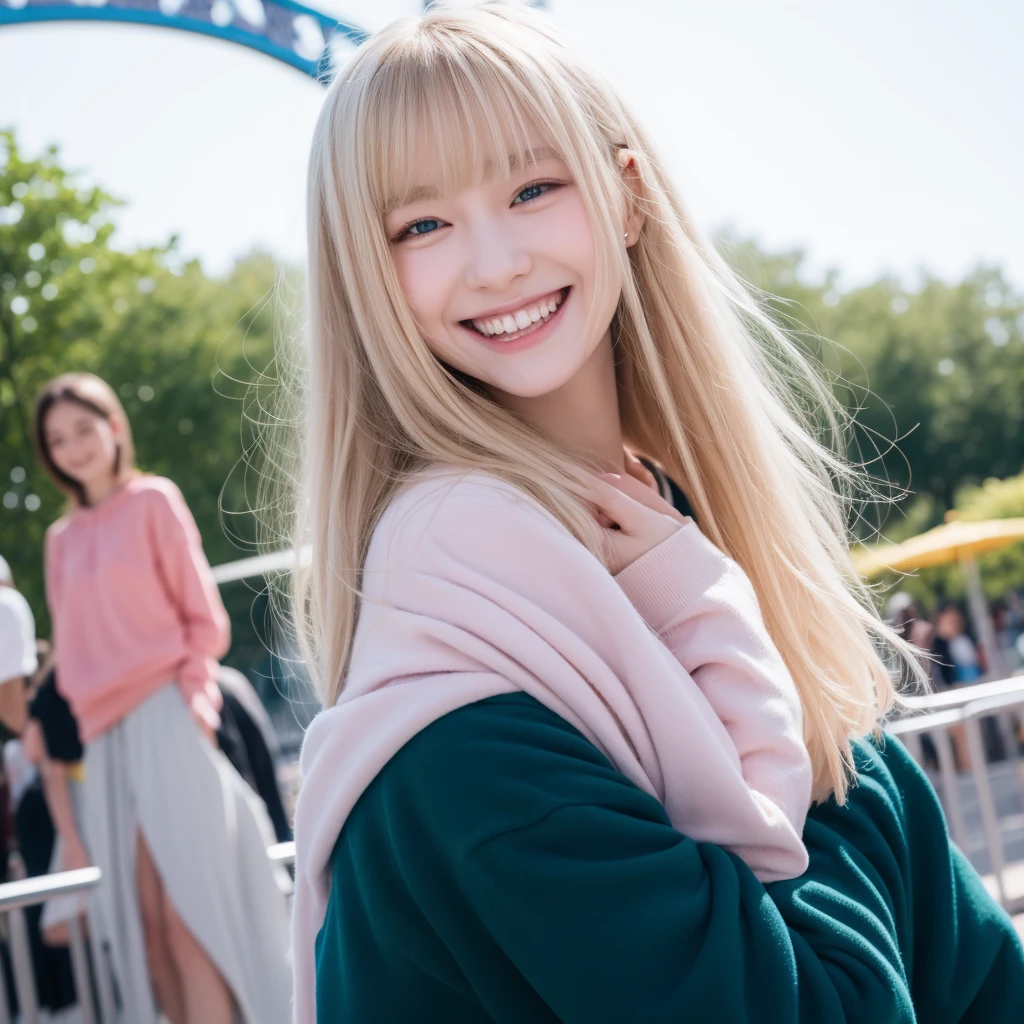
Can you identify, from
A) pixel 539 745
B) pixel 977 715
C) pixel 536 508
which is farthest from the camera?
pixel 977 715

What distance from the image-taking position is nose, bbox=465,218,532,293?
1.73m

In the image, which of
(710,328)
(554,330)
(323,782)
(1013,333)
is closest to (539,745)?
(323,782)

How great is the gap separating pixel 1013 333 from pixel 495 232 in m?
43.5

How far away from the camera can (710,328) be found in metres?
2.09

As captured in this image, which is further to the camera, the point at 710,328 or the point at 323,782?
the point at 710,328

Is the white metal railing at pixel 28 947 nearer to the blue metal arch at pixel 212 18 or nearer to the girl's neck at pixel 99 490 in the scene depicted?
the girl's neck at pixel 99 490

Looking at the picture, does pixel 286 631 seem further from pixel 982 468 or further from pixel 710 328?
pixel 982 468

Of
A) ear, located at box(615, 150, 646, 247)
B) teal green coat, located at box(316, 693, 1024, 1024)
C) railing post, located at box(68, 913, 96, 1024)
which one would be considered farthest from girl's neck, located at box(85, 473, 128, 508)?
teal green coat, located at box(316, 693, 1024, 1024)

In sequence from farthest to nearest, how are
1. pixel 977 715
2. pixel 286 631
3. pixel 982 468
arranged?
pixel 982 468 < pixel 977 715 < pixel 286 631

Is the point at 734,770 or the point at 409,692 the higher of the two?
the point at 409,692

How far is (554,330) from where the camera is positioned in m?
1.83

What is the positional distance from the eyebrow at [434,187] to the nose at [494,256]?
8 centimetres

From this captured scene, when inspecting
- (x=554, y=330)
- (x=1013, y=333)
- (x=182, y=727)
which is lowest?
(x=182, y=727)

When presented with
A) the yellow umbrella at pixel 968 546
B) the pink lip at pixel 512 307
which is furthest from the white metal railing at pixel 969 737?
the yellow umbrella at pixel 968 546
